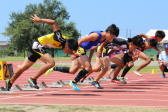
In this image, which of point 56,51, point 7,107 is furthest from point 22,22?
point 7,107

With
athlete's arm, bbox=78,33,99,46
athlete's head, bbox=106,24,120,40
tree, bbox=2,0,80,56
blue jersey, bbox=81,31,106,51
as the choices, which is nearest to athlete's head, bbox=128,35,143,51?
blue jersey, bbox=81,31,106,51

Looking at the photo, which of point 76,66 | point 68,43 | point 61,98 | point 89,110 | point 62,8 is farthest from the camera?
point 62,8

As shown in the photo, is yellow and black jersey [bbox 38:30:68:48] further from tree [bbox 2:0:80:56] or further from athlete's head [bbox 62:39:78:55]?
tree [bbox 2:0:80:56]

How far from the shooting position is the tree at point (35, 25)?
82.1 meters

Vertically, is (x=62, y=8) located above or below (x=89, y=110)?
above

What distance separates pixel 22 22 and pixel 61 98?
2982 inches

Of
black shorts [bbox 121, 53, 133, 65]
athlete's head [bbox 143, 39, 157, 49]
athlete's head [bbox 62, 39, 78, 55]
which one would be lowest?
black shorts [bbox 121, 53, 133, 65]

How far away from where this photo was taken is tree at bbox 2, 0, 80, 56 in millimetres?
82062

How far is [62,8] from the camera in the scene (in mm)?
87438

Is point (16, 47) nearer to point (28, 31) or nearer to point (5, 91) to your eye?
point (28, 31)

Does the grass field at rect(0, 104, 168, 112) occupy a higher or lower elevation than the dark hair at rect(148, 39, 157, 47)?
lower

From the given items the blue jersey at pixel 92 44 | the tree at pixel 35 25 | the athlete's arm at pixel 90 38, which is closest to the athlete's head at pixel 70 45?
the athlete's arm at pixel 90 38

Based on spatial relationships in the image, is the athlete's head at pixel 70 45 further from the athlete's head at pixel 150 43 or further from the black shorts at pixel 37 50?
the athlete's head at pixel 150 43

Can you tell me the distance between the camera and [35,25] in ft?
268
